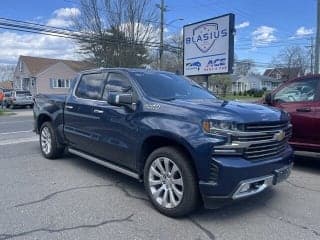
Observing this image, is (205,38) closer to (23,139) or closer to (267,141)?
(23,139)

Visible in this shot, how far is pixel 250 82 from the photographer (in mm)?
98750

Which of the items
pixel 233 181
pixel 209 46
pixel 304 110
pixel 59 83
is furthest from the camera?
pixel 59 83

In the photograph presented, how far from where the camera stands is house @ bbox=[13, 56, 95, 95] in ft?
187

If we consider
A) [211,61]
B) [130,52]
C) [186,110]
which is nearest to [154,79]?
Result: [186,110]

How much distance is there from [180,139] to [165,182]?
645 millimetres

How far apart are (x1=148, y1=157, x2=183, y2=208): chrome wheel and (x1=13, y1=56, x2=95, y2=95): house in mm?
53319

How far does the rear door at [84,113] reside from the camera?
6.27m

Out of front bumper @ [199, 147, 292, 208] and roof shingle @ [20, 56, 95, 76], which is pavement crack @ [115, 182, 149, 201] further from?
roof shingle @ [20, 56, 95, 76]

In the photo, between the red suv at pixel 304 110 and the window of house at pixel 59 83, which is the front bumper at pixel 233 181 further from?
the window of house at pixel 59 83

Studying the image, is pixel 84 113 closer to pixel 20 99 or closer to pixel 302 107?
pixel 302 107

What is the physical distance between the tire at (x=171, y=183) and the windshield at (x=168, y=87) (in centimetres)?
94

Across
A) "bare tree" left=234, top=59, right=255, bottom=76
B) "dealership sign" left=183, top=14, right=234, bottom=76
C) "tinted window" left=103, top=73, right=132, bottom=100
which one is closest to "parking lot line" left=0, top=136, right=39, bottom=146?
"tinted window" left=103, top=73, right=132, bottom=100

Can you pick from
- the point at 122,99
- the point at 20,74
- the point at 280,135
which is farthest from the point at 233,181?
the point at 20,74

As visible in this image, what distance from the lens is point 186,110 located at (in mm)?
4656
